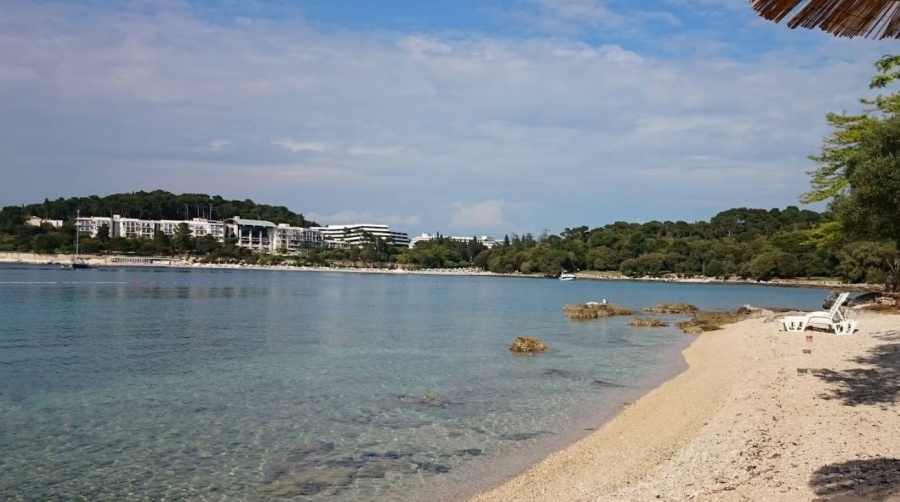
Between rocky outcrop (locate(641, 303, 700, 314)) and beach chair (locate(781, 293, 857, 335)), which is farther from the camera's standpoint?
rocky outcrop (locate(641, 303, 700, 314))

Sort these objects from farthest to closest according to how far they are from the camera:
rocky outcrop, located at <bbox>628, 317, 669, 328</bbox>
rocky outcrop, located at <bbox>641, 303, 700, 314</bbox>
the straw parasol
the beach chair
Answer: rocky outcrop, located at <bbox>641, 303, 700, 314</bbox>, rocky outcrop, located at <bbox>628, 317, 669, 328</bbox>, the beach chair, the straw parasol

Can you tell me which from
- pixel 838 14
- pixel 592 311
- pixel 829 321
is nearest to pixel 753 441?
pixel 838 14

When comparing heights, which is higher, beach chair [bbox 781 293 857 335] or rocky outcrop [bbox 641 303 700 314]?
beach chair [bbox 781 293 857 335]

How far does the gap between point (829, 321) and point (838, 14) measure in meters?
23.0

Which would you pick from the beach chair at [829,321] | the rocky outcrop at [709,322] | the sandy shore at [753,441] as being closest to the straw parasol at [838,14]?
the sandy shore at [753,441]

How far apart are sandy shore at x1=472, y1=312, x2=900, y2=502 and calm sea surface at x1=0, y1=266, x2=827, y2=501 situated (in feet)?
4.07

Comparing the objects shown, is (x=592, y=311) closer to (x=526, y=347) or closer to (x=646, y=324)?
(x=646, y=324)

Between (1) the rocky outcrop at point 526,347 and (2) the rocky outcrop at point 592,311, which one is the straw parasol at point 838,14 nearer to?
(1) the rocky outcrop at point 526,347

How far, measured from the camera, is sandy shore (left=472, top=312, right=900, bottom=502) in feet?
26.5

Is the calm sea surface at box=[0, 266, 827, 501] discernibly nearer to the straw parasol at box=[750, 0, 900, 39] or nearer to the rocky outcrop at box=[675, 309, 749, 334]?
the rocky outcrop at box=[675, 309, 749, 334]

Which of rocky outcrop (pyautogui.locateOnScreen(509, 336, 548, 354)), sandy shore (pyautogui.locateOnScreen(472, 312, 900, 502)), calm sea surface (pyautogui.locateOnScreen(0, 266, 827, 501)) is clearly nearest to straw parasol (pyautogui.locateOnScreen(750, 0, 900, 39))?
sandy shore (pyautogui.locateOnScreen(472, 312, 900, 502))

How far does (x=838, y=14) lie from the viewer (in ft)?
16.1

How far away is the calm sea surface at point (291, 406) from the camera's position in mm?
11648

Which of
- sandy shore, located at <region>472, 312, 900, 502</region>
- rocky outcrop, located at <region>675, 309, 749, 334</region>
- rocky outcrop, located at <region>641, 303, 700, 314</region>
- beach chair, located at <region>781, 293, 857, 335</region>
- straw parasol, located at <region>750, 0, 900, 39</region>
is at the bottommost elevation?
rocky outcrop, located at <region>641, 303, 700, 314</region>
